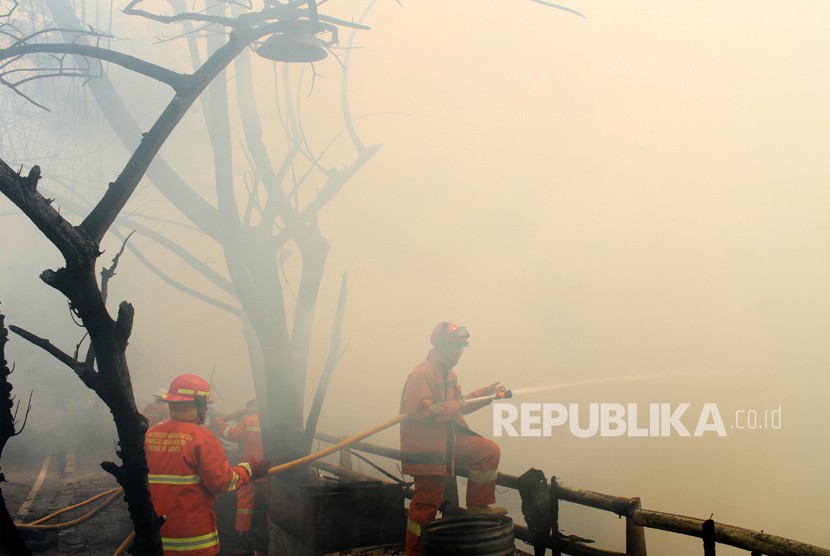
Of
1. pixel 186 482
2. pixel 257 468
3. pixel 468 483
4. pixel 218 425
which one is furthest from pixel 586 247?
pixel 186 482

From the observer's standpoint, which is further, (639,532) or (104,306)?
(639,532)

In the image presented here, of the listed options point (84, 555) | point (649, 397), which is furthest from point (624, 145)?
point (84, 555)

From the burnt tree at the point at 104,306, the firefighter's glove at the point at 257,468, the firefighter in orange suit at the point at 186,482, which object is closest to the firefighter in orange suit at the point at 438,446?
the firefighter's glove at the point at 257,468

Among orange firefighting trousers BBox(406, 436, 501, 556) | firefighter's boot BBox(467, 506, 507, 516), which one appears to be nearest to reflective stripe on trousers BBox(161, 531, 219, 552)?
orange firefighting trousers BBox(406, 436, 501, 556)

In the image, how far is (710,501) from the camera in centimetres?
1552

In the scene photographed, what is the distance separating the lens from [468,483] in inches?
179

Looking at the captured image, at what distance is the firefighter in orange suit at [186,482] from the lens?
3.63 metres

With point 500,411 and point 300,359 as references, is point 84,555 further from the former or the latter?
point 500,411

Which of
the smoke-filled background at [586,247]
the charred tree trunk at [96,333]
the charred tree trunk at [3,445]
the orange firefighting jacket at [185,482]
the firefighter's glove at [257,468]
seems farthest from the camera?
the smoke-filled background at [586,247]

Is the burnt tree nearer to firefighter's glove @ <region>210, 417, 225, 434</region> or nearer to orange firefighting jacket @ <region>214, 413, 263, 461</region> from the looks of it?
orange firefighting jacket @ <region>214, 413, 263, 461</region>

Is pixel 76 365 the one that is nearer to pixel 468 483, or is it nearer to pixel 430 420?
pixel 430 420

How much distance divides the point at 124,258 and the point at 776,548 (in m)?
13.9

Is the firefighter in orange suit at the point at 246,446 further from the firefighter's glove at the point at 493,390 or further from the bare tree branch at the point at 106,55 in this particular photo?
the bare tree branch at the point at 106,55

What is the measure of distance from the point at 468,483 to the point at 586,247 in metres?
10.2
